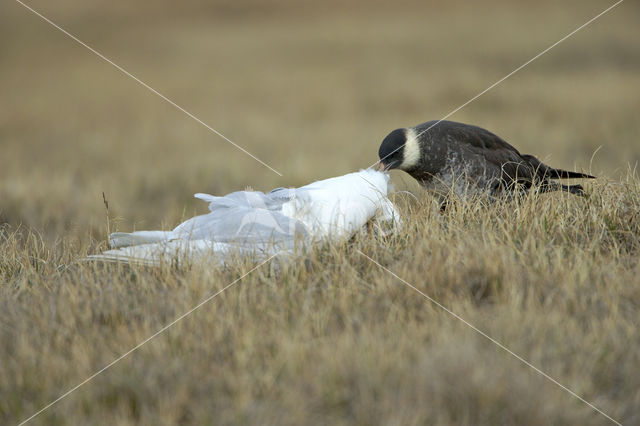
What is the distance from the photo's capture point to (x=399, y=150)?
176 inches

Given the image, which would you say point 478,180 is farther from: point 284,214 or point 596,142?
point 596,142

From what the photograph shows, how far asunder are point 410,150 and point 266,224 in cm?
128

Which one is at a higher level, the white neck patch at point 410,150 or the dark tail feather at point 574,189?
the white neck patch at point 410,150

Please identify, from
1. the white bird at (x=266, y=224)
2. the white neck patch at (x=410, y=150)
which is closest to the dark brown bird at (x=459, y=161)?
the white neck patch at (x=410, y=150)

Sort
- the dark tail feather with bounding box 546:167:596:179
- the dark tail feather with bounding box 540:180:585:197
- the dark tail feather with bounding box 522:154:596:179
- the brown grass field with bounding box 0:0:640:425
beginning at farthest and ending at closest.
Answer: the dark tail feather with bounding box 522:154:596:179, the dark tail feather with bounding box 546:167:596:179, the dark tail feather with bounding box 540:180:585:197, the brown grass field with bounding box 0:0:640:425

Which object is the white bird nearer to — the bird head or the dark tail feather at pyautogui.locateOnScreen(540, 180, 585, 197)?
the bird head

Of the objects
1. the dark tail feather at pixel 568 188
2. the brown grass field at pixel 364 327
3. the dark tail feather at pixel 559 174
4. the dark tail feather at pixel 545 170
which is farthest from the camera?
the dark tail feather at pixel 545 170

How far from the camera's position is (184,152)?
12961 millimetres

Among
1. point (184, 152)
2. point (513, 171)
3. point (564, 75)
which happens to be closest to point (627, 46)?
point (564, 75)

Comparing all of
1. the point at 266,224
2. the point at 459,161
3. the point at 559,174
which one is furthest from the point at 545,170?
the point at 266,224

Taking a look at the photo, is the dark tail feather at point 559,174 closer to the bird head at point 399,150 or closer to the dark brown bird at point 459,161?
the dark brown bird at point 459,161

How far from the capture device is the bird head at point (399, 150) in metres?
4.45

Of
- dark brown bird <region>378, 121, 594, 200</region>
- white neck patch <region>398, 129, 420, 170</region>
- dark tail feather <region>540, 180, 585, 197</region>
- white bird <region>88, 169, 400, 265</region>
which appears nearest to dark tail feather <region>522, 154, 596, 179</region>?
dark brown bird <region>378, 121, 594, 200</region>

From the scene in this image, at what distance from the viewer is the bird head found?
4445 millimetres
